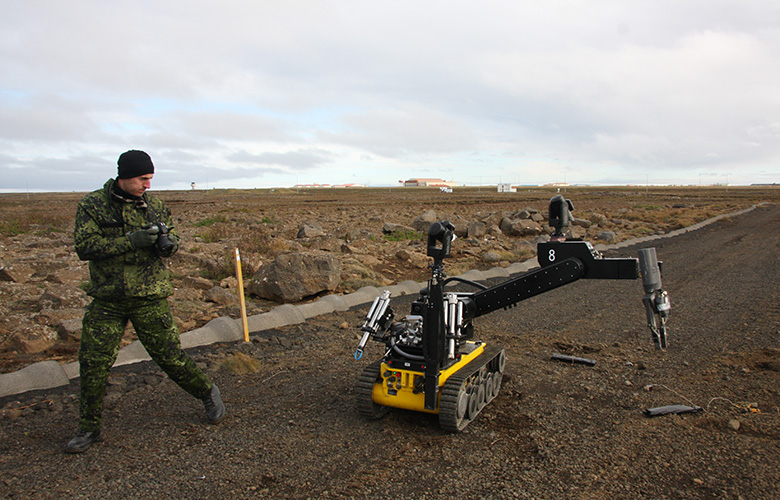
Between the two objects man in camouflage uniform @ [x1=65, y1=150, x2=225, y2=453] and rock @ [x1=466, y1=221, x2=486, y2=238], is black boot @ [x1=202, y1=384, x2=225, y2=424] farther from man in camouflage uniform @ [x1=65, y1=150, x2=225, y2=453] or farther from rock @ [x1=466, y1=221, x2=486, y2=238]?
rock @ [x1=466, y1=221, x2=486, y2=238]

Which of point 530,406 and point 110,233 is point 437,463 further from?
point 110,233

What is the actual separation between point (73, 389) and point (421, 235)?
15.9 m

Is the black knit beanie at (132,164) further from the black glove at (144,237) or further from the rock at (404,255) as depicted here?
the rock at (404,255)

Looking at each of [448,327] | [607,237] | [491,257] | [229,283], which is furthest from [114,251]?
[607,237]

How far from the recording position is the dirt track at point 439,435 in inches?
150

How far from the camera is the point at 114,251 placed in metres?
4.12

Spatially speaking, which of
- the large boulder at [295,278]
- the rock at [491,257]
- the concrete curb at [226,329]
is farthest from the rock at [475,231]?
the large boulder at [295,278]

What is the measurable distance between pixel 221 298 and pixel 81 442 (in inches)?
216

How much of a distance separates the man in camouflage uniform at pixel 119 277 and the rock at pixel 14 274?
8.06 m

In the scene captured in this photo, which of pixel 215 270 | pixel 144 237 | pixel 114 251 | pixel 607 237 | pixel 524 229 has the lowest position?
pixel 607 237

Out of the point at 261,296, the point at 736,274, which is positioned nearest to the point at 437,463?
the point at 261,296

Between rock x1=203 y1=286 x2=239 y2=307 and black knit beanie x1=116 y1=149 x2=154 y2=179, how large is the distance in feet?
18.6

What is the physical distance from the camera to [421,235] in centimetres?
2088

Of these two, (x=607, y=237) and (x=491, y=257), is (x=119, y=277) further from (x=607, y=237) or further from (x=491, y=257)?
(x=607, y=237)
